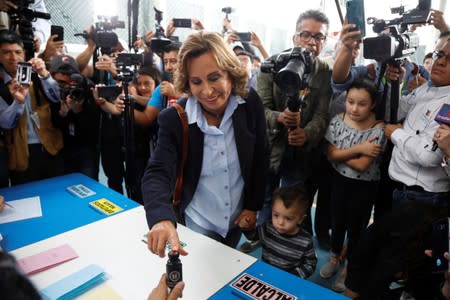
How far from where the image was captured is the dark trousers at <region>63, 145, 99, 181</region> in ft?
7.83

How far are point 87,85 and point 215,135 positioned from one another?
4.94ft

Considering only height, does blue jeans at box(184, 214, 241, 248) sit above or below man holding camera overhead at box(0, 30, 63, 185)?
below

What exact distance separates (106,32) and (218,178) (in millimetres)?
1428

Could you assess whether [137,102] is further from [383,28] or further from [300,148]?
[383,28]

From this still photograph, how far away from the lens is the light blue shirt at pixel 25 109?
1.92 m

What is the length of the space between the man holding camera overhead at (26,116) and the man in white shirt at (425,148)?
2.08 metres

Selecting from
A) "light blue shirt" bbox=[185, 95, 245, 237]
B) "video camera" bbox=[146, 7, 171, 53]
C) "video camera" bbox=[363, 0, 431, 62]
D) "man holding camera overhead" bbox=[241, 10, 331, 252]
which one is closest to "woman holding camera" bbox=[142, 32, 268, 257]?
"light blue shirt" bbox=[185, 95, 245, 237]

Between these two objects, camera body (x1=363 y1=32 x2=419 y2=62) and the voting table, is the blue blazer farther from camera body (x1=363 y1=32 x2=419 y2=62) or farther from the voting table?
camera body (x1=363 y1=32 x2=419 y2=62)

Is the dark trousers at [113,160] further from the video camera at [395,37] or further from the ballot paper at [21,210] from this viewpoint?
the video camera at [395,37]

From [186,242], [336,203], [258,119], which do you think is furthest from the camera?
[336,203]

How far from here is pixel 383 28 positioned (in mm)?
1657

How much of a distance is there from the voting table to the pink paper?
0.05ft

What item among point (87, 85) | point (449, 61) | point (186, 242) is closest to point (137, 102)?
point (87, 85)

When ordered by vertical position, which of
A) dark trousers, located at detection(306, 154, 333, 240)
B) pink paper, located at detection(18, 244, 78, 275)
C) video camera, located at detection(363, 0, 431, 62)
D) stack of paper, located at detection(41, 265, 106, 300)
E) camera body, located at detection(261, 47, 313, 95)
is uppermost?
video camera, located at detection(363, 0, 431, 62)
